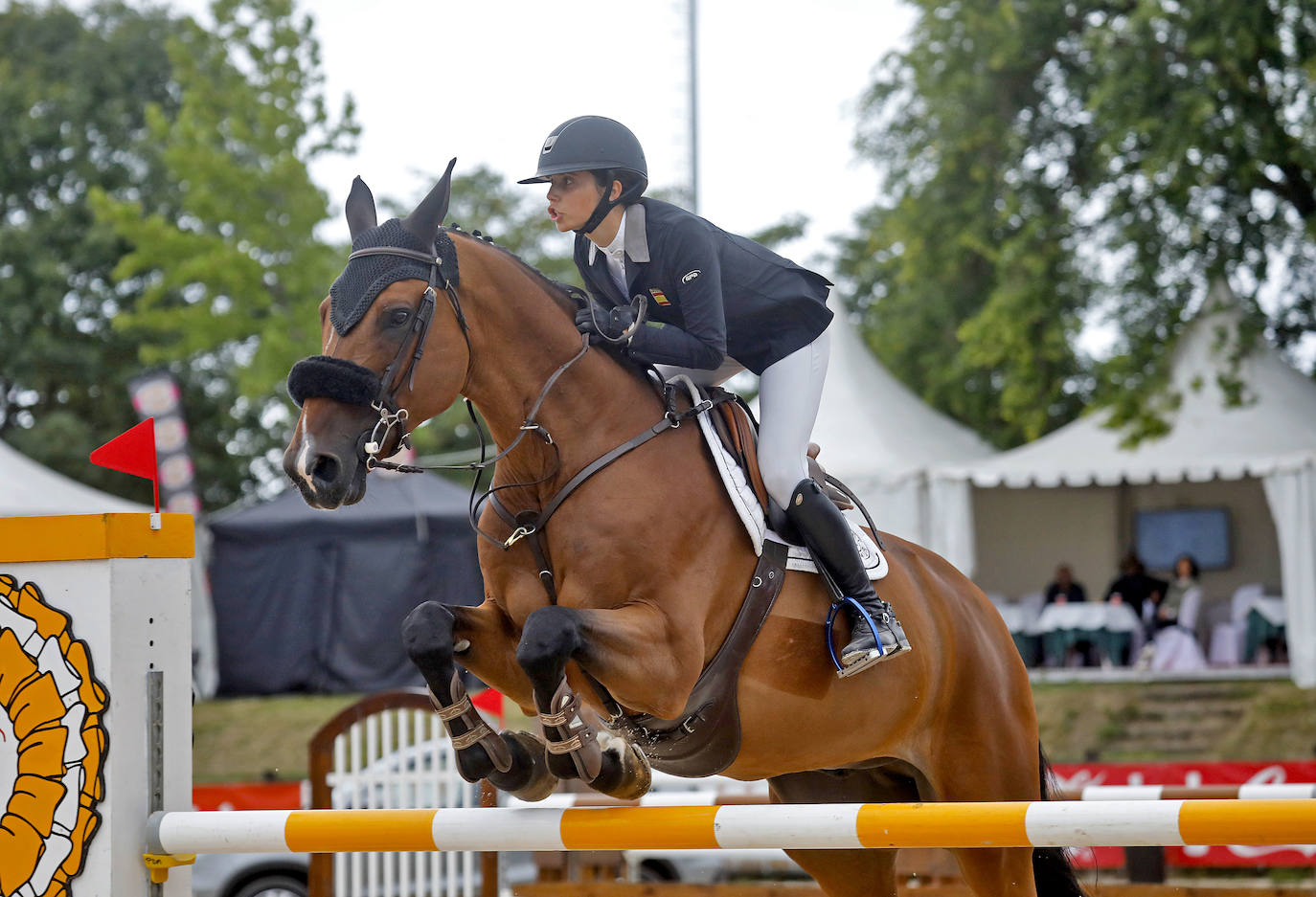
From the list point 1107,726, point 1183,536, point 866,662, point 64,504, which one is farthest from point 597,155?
point 1183,536

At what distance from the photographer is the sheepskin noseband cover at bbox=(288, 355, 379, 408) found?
3.15m

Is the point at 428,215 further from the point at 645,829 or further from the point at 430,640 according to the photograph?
the point at 645,829

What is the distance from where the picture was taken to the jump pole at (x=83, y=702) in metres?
3.16

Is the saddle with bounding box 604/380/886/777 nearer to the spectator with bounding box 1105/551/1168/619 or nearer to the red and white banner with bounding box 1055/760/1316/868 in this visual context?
the red and white banner with bounding box 1055/760/1316/868

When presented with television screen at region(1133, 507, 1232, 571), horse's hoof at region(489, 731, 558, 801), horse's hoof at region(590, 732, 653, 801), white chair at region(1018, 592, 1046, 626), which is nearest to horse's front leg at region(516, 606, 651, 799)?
horse's hoof at region(590, 732, 653, 801)

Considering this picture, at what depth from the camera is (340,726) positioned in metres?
6.94

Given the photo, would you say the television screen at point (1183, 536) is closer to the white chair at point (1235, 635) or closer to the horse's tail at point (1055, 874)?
the white chair at point (1235, 635)

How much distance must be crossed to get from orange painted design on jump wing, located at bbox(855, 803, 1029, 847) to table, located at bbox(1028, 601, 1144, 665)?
1345 cm

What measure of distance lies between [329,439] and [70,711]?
0.85 meters

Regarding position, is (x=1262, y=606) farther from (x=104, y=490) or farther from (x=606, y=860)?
(x=104, y=490)

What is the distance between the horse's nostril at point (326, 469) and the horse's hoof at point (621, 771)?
92cm

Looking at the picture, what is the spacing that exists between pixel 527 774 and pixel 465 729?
7.2 inches

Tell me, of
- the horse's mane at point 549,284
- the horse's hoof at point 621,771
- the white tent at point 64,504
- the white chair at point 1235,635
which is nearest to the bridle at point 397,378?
the horse's mane at point 549,284

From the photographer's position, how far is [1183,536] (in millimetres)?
18516
